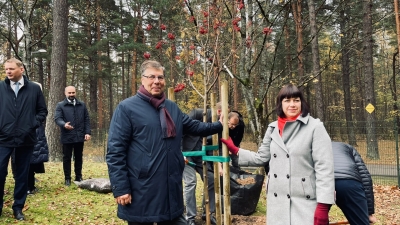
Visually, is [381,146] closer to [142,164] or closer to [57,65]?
[142,164]

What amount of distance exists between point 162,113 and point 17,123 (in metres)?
2.37

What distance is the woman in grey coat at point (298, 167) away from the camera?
87.7 inches

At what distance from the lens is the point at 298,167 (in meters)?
2.32

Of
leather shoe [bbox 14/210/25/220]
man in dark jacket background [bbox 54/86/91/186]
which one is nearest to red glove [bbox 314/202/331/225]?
leather shoe [bbox 14/210/25/220]

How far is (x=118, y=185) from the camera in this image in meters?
2.37

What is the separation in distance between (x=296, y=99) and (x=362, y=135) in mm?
8158

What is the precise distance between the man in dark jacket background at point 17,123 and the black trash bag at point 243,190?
2.78 meters

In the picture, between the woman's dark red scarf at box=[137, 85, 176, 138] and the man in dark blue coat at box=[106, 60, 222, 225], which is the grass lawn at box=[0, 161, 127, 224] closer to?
the man in dark blue coat at box=[106, 60, 222, 225]

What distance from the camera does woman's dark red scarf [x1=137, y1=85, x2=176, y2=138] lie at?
8.21 ft

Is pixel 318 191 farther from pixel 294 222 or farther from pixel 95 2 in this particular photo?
pixel 95 2

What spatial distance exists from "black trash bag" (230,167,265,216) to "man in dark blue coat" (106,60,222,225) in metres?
2.59

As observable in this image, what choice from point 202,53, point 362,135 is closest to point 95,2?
point 362,135

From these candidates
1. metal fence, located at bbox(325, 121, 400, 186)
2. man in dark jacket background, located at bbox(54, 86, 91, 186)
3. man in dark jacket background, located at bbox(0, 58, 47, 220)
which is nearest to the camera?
man in dark jacket background, located at bbox(0, 58, 47, 220)

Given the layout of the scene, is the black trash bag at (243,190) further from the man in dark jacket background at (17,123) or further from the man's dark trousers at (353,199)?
the man in dark jacket background at (17,123)
